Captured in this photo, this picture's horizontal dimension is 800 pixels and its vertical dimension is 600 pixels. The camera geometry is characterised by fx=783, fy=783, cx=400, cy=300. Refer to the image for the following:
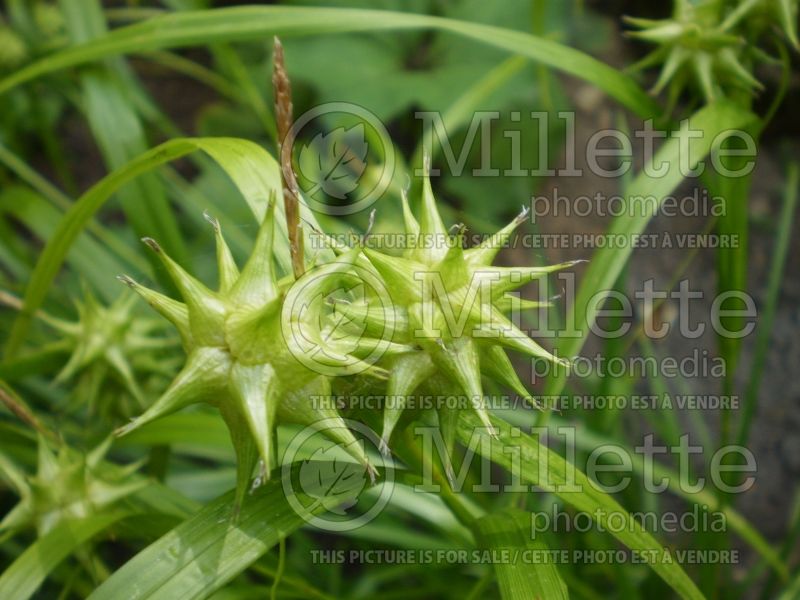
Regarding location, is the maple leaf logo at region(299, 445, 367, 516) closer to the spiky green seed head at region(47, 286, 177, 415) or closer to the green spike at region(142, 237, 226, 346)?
the green spike at region(142, 237, 226, 346)

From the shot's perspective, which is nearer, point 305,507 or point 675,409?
point 305,507

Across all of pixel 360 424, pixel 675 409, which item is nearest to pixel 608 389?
pixel 675 409

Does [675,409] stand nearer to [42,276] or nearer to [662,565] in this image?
[662,565]

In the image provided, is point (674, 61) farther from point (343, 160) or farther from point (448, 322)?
point (343, 160)

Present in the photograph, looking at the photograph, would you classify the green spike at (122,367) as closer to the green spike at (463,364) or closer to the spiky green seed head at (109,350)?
the spiky green seed head at (109,350)

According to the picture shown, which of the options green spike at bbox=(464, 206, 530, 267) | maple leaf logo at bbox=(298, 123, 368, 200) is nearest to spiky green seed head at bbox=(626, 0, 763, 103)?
green spike at bbox=(464, 206, 530, 267)

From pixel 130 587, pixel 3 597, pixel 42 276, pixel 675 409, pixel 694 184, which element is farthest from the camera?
pixel 694 184

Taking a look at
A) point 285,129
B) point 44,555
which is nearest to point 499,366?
point 285,129
